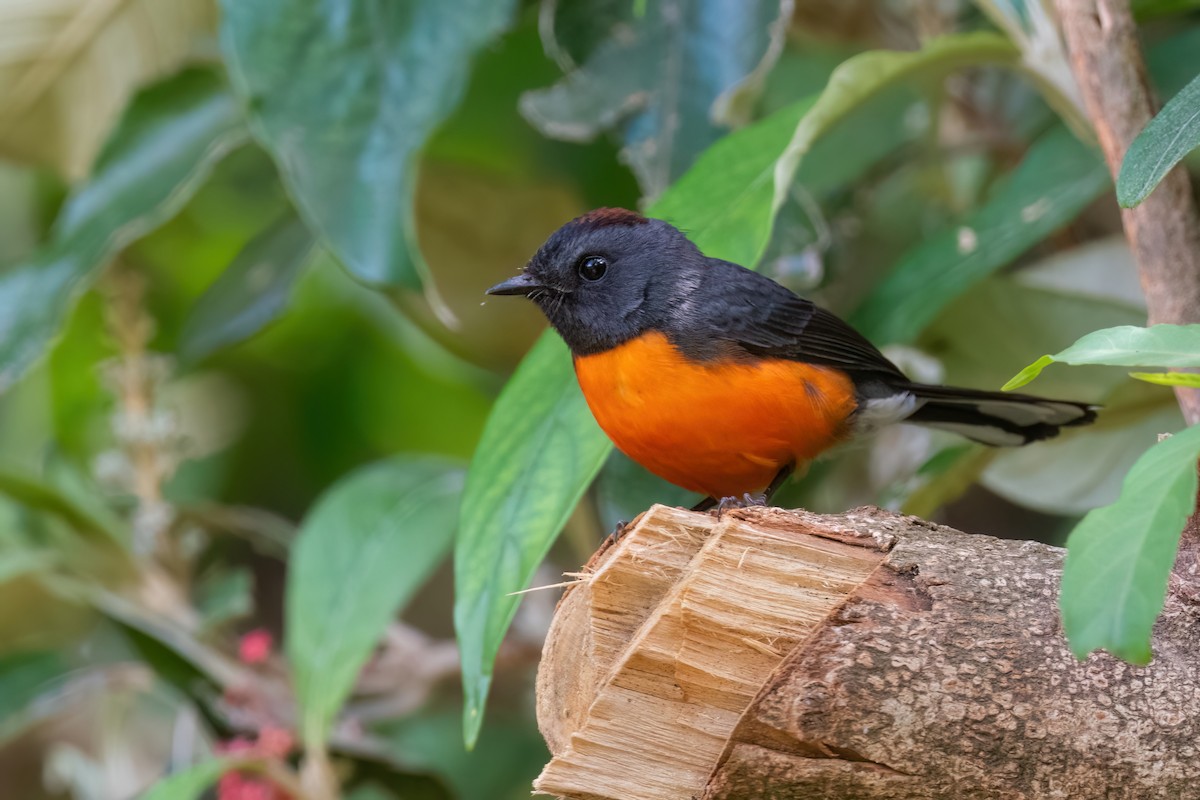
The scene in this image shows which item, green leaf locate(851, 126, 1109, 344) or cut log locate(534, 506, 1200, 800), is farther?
green leaf locate(851, 126, 1109, 344)

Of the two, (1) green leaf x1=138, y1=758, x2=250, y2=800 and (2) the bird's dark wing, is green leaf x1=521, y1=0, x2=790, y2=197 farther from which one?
(1) green leaf x1=138, y1=758, x2=250, y2=800

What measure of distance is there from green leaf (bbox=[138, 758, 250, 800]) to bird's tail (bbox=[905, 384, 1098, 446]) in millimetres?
1772

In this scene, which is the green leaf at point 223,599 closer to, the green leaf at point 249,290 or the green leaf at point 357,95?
the green leaf at point 249,290

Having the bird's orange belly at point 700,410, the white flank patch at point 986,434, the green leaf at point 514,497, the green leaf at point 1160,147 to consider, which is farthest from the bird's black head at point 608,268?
the green leaf at point 1160,147

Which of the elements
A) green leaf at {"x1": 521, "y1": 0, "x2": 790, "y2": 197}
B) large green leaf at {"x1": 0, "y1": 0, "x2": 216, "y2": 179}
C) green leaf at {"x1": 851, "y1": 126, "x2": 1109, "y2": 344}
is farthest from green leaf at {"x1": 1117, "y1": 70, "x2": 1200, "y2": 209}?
large green leaf at {"x1": 0, "y1": 0, "x2": 216, "y2": 179}

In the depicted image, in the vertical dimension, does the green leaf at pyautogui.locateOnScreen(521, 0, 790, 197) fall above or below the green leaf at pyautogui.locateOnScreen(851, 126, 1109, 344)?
above

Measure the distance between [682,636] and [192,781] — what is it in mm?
1707

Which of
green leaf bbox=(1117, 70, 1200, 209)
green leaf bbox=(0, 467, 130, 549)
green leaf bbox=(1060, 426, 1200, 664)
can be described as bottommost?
green leaf bbox=(0, 467, 130, 549)

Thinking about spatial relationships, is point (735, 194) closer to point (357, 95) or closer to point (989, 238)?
point (989, 238)

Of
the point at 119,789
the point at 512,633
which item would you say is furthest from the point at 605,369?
the point at 119,789

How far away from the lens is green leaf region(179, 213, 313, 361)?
3395 millimetres

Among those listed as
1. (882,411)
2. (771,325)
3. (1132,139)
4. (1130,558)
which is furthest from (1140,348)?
(882,411)

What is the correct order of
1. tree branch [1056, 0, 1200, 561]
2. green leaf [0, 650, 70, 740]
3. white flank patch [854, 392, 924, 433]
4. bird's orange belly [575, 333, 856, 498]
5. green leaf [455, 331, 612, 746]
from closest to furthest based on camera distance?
1. green leaf [455, 331, 612, 746]
2. tree branch [1056, 0, 1200, 561]
3. bird's orange belly [575, 333, 856, 498]
4. white flank patch [854, 392, 924, 433]
5. green leaf [0, 650, 70, 740]

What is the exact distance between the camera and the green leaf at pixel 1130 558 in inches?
42.1
